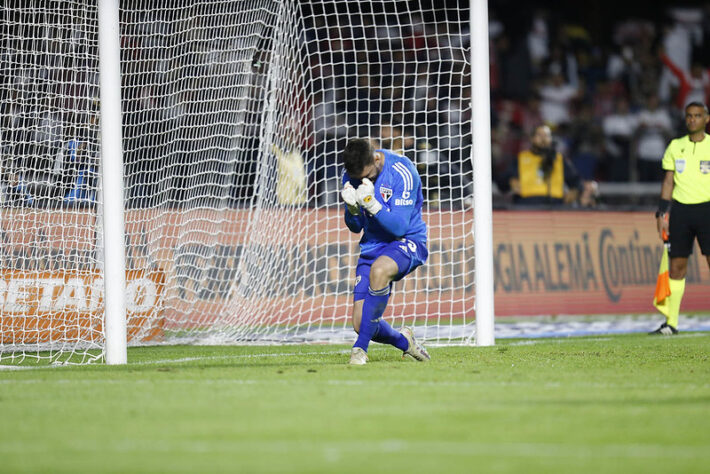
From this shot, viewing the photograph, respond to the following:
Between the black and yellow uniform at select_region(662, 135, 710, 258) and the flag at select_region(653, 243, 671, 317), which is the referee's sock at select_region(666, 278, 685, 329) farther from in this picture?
the black and yellow uniform at select_region(662, 135, 710, 258)

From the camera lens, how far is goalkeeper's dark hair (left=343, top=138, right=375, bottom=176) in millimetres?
7320

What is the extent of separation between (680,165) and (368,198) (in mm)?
4670

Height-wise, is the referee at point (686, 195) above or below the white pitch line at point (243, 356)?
above

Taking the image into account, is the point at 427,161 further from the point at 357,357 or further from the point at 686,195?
the point at 357,357

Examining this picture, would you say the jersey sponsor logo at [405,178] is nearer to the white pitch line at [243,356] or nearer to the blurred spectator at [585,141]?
the white pitch line at [243,356]

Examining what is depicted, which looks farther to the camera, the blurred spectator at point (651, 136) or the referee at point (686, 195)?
the blurred spectator at point (651, 136)

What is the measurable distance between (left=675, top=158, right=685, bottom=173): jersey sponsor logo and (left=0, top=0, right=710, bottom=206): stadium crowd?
6.64 ft

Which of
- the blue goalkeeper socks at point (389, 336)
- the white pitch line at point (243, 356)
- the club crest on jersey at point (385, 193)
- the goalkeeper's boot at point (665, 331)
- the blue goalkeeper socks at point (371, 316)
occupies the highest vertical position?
the club crest on jersey at point (385, 193)

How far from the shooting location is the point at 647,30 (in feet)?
67.3

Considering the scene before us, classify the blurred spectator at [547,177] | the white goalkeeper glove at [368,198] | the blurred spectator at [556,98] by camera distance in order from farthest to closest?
the blurred spectator at [556,98], the blurred spectator at [547,177], the white goalkeeper glove at [368,198]

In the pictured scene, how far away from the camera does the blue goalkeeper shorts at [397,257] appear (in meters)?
7.62

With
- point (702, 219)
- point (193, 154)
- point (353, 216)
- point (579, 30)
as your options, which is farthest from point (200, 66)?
point (579, 30)

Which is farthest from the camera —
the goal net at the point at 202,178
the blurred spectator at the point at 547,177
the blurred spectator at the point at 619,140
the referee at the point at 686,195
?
the blurred spectator at the point at 619,140

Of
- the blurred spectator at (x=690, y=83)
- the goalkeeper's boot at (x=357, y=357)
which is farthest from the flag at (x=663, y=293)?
the blurred spectator at (x=690, y=83)
